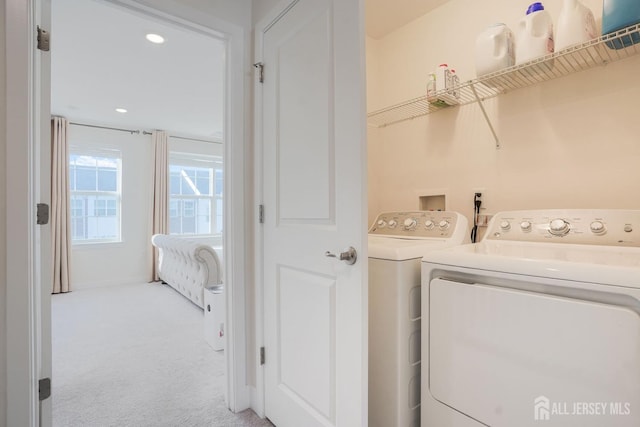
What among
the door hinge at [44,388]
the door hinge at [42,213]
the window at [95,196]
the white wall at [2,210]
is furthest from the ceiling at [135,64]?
the door hinge at [44,388]

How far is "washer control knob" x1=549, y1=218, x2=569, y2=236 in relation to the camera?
4.13 ft

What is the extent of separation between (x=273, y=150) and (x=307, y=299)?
0.74 meters

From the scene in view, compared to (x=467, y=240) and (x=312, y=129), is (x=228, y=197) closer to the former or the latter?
(x=312, y=129)

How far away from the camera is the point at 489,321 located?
1006 millimetres

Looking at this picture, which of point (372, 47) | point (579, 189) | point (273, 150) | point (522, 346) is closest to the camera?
point (522, 346)

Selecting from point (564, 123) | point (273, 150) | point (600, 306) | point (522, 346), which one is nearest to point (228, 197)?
point (273, 150)

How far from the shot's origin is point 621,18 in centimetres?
112

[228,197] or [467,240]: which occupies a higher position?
[228,197]

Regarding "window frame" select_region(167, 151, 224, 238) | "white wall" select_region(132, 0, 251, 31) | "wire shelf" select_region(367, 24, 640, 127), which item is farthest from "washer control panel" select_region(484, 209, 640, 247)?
"window frame" select_region(167, 151, 224, 238)

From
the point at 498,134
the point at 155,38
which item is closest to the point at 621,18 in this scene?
the point at 498,134

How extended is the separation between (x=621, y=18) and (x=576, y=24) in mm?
148

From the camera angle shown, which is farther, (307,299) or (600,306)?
(307,299)

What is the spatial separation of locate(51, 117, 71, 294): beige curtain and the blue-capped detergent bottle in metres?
5.52

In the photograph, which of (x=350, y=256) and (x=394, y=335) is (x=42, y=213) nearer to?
(x=350, y=256)
